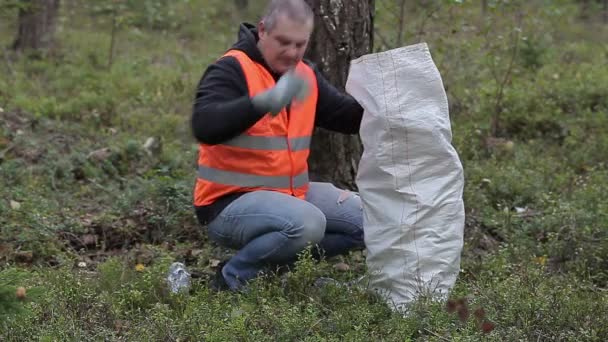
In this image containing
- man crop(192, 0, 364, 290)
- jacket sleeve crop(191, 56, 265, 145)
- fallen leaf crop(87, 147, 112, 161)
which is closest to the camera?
jacket sleeve crop(191, 56, 265, 145)

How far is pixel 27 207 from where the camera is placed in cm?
536

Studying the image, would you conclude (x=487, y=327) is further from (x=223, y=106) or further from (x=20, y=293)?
(x=20, y=293)

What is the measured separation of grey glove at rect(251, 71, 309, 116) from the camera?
380 cm

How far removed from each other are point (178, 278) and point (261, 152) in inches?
29.2

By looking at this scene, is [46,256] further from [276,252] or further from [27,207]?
[276,252]

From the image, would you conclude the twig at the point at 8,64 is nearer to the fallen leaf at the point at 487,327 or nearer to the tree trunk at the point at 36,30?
the tree trunk at the point at 36,30

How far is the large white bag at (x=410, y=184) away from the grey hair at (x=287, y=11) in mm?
371

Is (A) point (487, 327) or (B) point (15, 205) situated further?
(B) point (15, 205)

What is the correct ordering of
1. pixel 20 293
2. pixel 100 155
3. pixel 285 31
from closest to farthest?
1. pixel 20 293
2. pixel 285 31
3. pixel 100 155

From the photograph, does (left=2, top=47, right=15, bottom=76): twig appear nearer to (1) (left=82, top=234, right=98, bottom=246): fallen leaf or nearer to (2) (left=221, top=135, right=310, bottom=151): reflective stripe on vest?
(1) (left=82, top=234, right=98, bottom=246): fallen leaf

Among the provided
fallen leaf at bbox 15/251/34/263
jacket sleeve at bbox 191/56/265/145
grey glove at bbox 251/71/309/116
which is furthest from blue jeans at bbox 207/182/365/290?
fallen leaf at bbox 15/251/34/263

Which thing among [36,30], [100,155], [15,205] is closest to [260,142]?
[15,205]

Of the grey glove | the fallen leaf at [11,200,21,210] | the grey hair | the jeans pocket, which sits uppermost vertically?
the grey hair

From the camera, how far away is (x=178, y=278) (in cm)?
436
